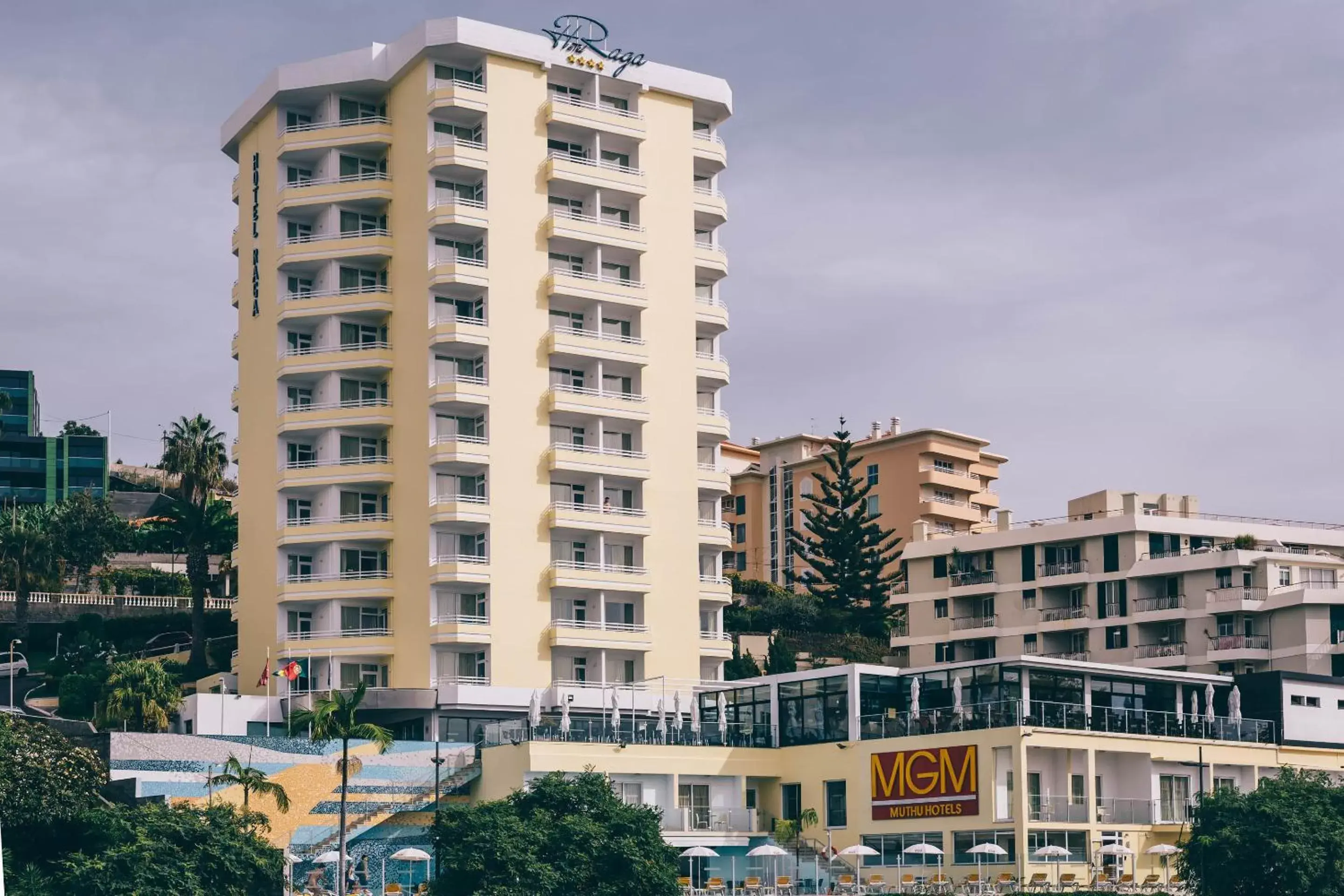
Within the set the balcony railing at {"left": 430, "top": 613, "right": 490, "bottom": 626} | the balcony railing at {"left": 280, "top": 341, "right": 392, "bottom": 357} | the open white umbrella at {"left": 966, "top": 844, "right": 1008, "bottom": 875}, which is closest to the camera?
the open white umbrella at {"left": 966, "top": 844, "right": 1008, "bottom": 875}

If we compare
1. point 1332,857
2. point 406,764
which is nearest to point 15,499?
point 406,764

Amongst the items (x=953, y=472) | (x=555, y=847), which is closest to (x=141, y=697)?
(x=555, y=847)

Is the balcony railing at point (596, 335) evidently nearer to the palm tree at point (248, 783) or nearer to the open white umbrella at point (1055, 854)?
the palm tree at point (248, 783)

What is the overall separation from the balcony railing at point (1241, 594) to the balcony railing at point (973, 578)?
48.3ft

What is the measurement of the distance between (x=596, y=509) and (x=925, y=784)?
88.2 feet

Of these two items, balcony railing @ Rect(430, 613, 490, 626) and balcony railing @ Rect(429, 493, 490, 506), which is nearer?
balcony railing @ Rect(430, 613, 490, 626)

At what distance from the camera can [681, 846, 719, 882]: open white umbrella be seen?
7431 centimetres

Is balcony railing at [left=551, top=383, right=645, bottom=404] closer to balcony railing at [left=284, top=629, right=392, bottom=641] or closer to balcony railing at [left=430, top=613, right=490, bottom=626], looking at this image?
balcony railing at [left=430, top=613, right=490, bottom=626]

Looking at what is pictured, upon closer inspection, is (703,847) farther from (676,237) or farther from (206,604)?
(206,604)

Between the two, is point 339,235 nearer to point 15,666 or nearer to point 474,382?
point 474,382

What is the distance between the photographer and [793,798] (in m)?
84.4

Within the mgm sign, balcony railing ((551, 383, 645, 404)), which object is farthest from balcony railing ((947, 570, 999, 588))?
the mgm sign

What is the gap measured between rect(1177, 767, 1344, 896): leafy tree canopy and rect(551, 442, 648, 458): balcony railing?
38.2 meters

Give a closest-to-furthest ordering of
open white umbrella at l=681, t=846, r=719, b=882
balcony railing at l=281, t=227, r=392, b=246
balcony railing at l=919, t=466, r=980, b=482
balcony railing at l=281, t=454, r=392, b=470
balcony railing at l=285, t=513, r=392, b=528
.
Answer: open white umbrella at l=681, t=846, r=719, b=882, balcony railing at l=285, t=513, r=392, b=528, balcony railing at l=281, t=454, r=392, b=470, balcony railing at l=281, t=227, r=392, b=246, balcony railing at l=919, t=466, r=980, b=482
